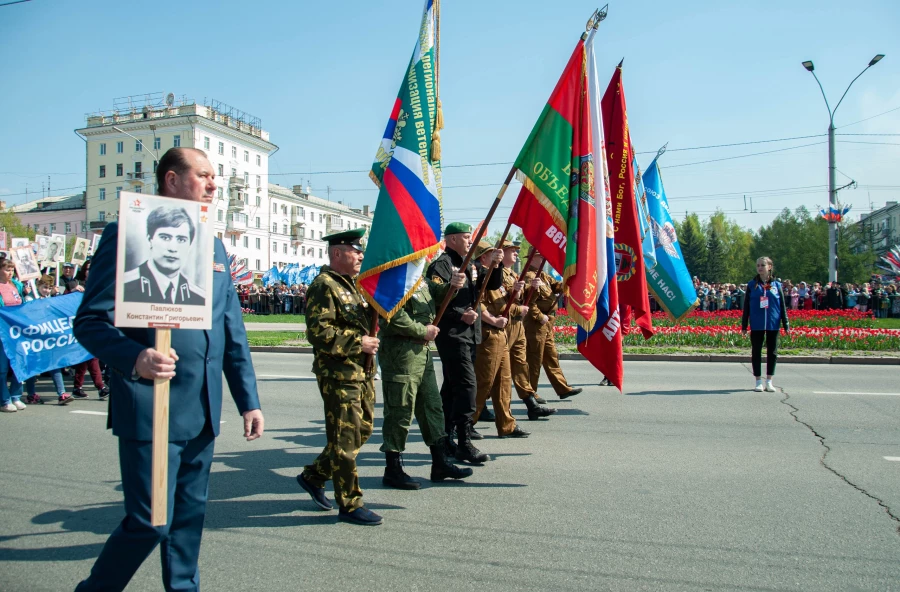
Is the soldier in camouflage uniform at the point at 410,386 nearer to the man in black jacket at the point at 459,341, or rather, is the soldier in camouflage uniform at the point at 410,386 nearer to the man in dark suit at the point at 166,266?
the man in black jacket at the point at 459,341

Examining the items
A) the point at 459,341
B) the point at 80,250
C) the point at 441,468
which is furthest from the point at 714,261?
the point at 441,468

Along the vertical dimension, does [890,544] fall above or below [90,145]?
below

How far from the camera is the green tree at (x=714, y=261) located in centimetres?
6994

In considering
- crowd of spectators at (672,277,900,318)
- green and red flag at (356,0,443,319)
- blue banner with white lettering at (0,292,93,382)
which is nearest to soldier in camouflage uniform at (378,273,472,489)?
green and red flag at (356,0,443,319)

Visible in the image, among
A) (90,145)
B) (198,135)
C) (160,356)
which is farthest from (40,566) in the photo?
(90,145)

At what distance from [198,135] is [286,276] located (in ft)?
89.6

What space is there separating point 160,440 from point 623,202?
5.34 meters

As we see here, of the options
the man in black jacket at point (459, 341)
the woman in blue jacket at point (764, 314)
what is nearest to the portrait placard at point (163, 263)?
the man in black jacket at point (459, 341)

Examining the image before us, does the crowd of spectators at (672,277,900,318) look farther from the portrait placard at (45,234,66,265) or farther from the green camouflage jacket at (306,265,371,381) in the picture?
the green camouflage jacket at (306,265,371,381)

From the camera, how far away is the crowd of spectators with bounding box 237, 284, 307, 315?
37.3 metres

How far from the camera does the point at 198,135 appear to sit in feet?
222

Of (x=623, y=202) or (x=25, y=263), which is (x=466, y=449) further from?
(x=25, y=263)

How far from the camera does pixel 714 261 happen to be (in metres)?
70.5

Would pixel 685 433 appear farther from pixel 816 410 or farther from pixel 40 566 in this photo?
pixel 40 566
